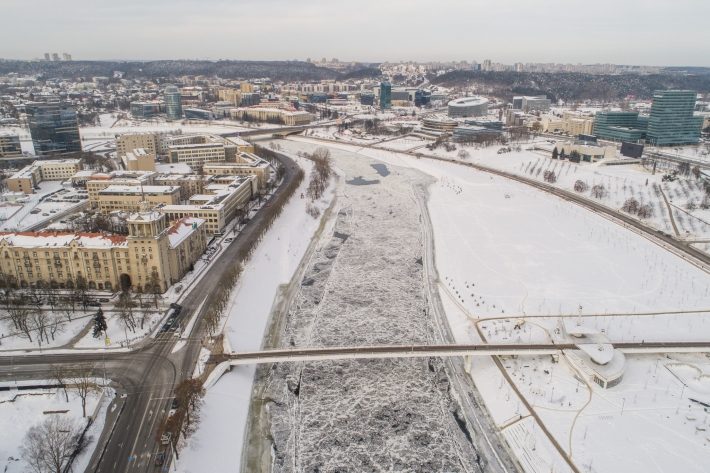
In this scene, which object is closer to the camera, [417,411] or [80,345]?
[417,411]

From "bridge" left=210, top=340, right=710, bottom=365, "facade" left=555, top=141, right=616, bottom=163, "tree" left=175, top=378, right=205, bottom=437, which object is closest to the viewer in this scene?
"tree" left=175, top=378, right=205, bottom=437

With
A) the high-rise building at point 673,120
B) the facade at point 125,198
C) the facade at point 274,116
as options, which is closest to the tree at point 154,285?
the facade at point 125,198

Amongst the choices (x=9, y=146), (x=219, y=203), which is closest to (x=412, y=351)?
→ (x=219, y=203)

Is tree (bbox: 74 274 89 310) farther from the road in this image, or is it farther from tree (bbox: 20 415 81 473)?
tree (bbox: 20 415 81 473)

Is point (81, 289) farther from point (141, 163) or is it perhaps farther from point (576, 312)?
point (141, 163)

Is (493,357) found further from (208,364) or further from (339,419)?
(208,364)

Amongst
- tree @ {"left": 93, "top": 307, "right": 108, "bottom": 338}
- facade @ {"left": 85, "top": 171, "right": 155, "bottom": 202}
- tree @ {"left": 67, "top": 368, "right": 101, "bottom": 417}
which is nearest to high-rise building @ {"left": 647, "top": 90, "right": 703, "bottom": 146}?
facade @ {"left": 85, "top": 171, "right": 155, "bottom": 202}

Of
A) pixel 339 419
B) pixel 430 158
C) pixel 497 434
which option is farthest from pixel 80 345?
pixel 430 158
